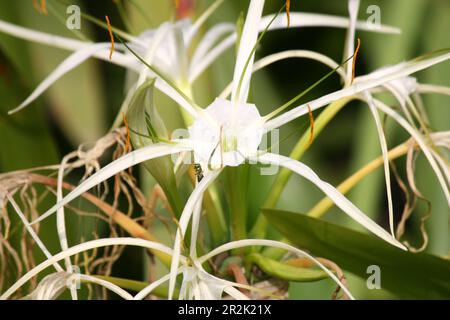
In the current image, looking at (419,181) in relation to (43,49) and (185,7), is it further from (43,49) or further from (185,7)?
(43,49)

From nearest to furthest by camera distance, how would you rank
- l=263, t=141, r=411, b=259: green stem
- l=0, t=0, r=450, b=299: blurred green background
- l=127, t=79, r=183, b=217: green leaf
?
l=127, t=79, r=183, b=217: green leaf, l=263, t=141, r=411, b=259: green stem, l=0, t=0, r=450, b=299: blurred green background

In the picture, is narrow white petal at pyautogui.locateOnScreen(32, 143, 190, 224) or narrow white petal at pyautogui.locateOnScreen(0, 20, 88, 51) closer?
narrow white petal at pyautogui.locateOnScreen(32, 143, 190, 224)

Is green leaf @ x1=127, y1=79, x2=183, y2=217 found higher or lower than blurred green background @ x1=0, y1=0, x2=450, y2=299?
lower

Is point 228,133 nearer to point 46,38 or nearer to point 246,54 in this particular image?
point 246,54

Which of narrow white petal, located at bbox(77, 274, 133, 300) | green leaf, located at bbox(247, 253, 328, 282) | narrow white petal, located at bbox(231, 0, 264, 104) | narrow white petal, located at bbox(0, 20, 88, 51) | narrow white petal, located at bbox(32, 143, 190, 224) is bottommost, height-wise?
narrow white petal, located at bbox(77, 274, 133, 300)

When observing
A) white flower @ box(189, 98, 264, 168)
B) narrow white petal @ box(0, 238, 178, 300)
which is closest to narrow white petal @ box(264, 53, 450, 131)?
white flower @ box(189, 98, 264, 168)

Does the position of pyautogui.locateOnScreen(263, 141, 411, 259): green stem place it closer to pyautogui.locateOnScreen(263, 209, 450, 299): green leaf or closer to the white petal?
pyautogui.locateOnScreen(263, 209, 450, 299): green leaf
